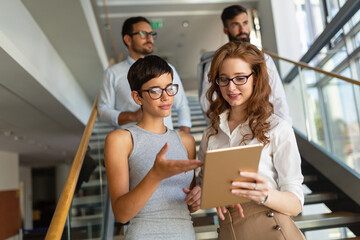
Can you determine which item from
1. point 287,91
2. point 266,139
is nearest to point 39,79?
point 287,91

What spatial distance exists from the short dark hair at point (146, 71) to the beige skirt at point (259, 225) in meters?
0.64

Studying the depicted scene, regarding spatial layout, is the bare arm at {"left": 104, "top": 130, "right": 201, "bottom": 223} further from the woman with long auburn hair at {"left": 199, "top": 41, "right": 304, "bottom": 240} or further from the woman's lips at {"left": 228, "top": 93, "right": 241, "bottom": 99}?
the woman's lips at {"left": 228, "top": 93, "right": 241, "bottom": 99}

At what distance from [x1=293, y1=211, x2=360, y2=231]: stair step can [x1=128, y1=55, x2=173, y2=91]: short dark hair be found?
6.41ft

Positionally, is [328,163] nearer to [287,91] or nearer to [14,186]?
[287,91]

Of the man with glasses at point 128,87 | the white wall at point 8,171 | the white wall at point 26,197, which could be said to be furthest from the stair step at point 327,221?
the white wall at point 26,197

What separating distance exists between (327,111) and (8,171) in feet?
34.3

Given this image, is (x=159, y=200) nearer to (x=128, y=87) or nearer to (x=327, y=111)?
(x=128, y=87)

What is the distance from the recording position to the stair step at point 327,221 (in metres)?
2.83

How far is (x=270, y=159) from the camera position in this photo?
1.46 m

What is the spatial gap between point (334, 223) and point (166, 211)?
1985 millimetres

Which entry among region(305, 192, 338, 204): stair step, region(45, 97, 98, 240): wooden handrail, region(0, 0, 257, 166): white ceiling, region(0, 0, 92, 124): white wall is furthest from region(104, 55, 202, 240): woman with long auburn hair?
region(0, 0, 257, 166): white ceiling

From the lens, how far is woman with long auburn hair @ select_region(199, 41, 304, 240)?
1.34 meters

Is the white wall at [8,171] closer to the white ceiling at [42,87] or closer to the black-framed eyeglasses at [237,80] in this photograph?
the white ceiling at [42,87]

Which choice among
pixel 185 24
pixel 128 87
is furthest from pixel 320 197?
pixel 185 24
